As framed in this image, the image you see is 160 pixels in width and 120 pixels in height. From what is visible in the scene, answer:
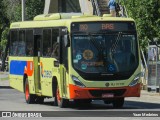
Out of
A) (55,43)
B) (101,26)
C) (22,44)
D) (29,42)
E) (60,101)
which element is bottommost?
(60,101)

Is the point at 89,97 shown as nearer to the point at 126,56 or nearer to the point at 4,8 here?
the point at 126,56

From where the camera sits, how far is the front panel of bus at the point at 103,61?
2458cm

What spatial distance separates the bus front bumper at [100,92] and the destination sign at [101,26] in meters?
1.88

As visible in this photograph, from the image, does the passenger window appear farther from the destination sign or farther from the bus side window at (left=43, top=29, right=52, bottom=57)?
the destination sign

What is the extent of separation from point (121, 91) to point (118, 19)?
2382 millimetres

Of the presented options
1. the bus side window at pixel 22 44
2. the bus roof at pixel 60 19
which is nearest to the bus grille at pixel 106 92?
the bus roof at pixel 60 19

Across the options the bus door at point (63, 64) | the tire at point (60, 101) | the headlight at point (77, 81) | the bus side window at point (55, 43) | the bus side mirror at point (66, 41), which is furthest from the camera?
the bus side window at point (55, 43)

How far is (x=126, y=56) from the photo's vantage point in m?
25.1

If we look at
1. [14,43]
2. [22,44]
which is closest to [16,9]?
[14,43]

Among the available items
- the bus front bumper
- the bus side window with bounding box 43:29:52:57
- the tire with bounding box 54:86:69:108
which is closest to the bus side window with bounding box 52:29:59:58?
the bus side window with bounding box 43:29:52:57

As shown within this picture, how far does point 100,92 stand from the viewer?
24.6m

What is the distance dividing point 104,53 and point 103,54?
55mm

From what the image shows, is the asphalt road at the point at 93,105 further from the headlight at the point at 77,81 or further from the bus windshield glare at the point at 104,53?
the bus windshield glare at the point at 104,53

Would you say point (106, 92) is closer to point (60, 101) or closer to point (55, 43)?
point (60, 101)
